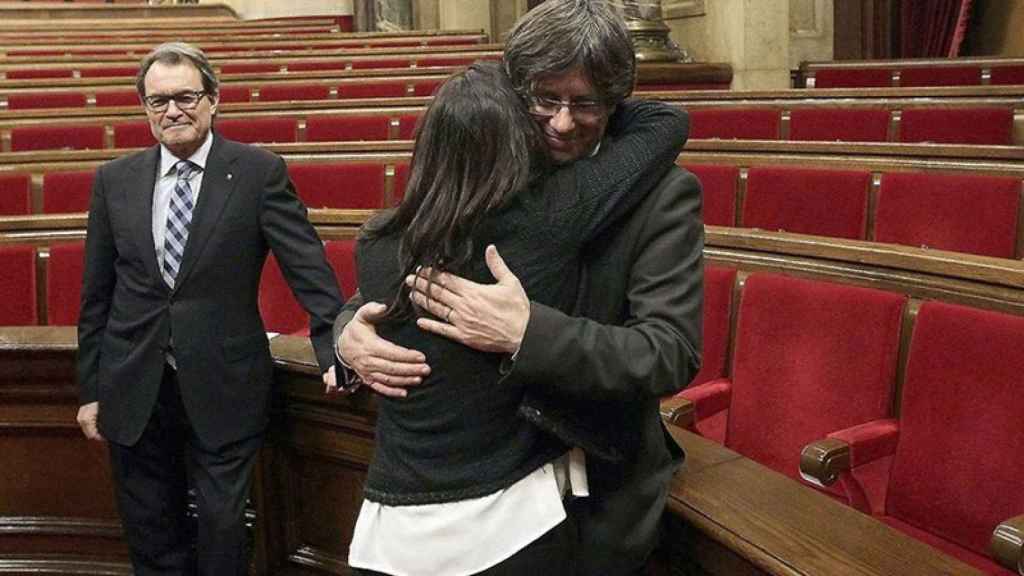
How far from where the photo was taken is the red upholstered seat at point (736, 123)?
2.53m

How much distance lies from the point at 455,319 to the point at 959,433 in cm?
56

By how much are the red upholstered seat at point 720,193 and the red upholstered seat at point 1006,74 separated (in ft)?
5.28

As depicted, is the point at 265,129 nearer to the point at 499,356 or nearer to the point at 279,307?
the point at 279,307

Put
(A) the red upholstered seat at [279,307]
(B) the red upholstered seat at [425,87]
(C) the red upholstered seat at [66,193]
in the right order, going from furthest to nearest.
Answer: (B) the red upholstered seat at [425,87]
(C) the red upholstered seat at [66,193]
(A) the red upholstered seat at [279,307]

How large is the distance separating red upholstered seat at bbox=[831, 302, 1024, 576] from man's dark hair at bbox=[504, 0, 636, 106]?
50cm

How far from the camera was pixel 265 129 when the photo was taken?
2734 mm

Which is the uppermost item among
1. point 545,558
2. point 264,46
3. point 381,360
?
point 264,46

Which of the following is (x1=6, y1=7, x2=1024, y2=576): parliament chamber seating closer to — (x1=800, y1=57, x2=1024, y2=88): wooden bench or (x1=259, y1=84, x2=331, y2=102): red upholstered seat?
(x1=259, y1=84, x2=331, y2=102): red upholstered seat

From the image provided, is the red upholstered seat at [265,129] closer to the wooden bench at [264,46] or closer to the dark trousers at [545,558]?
the dark trousers at [545,558]

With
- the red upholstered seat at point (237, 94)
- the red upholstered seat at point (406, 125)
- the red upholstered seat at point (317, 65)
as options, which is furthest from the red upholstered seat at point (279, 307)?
the red upholstered seat at point (317, 65)

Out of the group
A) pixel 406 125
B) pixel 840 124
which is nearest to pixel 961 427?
pixel 840 124

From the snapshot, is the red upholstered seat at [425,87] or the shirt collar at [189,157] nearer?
the shirt collar at [189,157]

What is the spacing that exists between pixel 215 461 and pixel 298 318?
602 millimetres

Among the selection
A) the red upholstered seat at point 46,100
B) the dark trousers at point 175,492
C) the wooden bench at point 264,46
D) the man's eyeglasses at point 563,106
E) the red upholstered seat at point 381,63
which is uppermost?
the wooden bench at point 264,46
